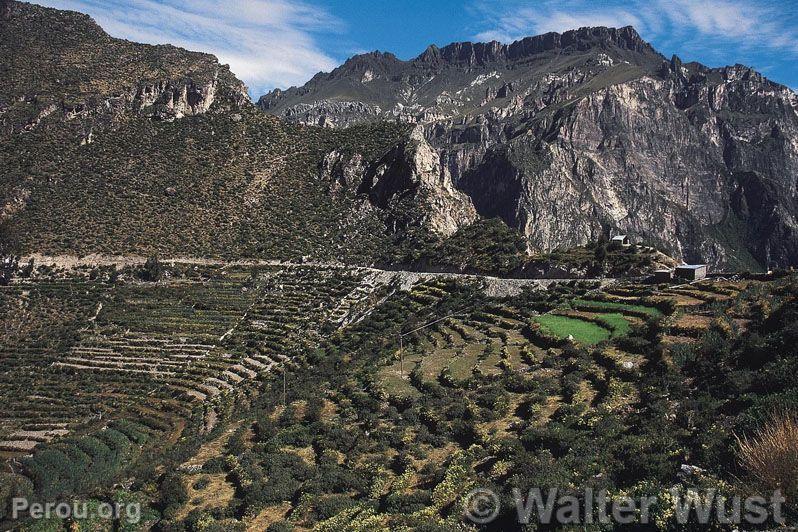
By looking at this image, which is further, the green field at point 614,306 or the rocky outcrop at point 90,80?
the rocky outcrop at point 90,80

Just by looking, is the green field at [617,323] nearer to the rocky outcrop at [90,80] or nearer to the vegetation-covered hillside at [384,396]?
the vegetation-covered hillside at [384,396]

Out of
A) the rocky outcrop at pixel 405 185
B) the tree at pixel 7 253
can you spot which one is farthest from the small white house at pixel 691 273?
the tree at pixel 7 253

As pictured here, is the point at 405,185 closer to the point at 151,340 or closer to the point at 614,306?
the point at 151,340

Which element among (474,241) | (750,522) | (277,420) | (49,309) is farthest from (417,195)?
(750,522)

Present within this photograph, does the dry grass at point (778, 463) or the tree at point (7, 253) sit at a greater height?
the tree at point (7, 253)

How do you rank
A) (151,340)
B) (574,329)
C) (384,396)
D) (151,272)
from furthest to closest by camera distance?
(151,272) → (151,340) → (574,329) → (384,396)

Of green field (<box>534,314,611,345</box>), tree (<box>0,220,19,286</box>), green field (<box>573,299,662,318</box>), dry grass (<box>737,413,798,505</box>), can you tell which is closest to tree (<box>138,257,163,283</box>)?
tree (<box>0,220,19,286</box>)

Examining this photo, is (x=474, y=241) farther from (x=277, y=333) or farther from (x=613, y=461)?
(x=613, y=461)

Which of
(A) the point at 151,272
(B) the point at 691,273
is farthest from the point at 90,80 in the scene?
(B) the point at 691,273
